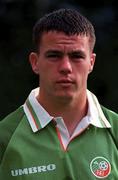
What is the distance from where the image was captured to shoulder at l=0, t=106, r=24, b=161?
3.29 meters

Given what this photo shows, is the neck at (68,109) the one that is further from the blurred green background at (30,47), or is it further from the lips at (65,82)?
the blurred green background at (30,47)

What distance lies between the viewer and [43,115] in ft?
11.2

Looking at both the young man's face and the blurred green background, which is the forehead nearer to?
the young man's face

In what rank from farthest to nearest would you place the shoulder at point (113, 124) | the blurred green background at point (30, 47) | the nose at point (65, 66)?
the blurred green background at point (30, 47)
the shoulder at point (113, 124)
the nose at point (65, 66)

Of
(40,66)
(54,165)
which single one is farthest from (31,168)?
(40,66)

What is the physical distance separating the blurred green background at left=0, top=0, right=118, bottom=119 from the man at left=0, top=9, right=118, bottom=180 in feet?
7.38

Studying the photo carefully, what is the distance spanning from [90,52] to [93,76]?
2.56m

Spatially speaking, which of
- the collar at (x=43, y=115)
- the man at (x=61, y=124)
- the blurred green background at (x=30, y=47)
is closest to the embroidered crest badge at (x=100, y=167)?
the man at (x=61, y=124)

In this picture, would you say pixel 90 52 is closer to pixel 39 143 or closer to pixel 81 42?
pixel 81 42

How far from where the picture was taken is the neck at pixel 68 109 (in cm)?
336

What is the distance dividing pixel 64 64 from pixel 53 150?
36 cm

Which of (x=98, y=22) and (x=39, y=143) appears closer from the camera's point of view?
(x=39, y=143)

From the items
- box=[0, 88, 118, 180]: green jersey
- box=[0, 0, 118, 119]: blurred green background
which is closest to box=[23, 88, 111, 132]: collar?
box=[0, 88, 118, 180]: green jersey

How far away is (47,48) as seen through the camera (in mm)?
3303
